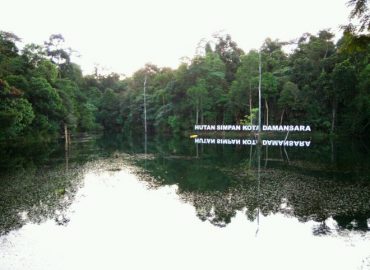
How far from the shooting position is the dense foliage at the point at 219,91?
131ft

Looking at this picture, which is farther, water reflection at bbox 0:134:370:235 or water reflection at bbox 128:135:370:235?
water reflection at bbox 0:134:370:235

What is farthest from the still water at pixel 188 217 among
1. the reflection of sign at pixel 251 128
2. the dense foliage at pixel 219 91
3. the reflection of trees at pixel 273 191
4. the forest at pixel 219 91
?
the reflection of sign at pixel 251 128

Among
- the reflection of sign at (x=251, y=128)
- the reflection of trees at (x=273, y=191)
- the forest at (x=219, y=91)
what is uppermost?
→ the forest at (x=219, y=91)

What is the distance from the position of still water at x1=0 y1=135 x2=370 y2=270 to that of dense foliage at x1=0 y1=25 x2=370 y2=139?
16.1 meters

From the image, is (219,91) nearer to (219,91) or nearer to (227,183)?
(219,91)

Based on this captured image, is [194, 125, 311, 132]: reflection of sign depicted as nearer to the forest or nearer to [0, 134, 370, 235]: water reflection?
the forest

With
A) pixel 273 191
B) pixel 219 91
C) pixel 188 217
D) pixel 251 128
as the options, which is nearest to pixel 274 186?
pixel 273 191

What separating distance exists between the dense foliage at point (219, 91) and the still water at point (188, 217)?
52.9 ft

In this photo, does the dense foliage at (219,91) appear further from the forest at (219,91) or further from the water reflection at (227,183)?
the water reflection at (227,183)

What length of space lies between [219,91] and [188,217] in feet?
147

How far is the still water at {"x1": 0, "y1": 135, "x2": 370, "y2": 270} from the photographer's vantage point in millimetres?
9125

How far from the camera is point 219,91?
2216 inches

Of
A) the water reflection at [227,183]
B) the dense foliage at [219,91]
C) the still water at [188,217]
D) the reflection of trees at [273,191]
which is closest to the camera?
the still water at [188,217]

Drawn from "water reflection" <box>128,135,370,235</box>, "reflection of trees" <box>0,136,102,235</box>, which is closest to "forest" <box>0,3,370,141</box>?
"reflection of trees" <box>0,136,102,235</box>
